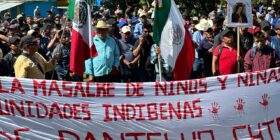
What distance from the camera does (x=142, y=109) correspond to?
816 centimetres

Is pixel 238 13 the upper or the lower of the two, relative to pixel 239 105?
upper

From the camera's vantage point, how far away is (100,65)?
432 inches

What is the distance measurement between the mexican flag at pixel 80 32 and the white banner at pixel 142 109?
1443 mm

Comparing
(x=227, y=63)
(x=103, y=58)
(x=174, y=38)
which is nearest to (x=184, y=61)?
(x=174, y=38)

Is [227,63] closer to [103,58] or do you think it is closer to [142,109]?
[103,58]

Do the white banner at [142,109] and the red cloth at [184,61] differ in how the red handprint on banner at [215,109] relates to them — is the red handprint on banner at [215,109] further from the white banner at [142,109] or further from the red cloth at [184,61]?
the red cloth at [184,61]

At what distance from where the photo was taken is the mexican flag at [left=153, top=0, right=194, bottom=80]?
9500 mm

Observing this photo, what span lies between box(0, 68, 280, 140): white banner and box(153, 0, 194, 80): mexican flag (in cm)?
123

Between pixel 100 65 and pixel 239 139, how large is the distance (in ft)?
11.0

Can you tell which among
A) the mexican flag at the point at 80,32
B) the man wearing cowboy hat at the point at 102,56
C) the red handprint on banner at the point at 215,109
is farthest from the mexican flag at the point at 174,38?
the man wearing cowboy hat at the point at 102,56

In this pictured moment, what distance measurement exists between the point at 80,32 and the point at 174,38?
1.27 metres

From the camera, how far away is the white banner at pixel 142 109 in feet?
25.9

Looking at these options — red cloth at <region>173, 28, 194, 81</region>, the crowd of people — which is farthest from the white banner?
red cloth at <region>173, 28, 194, 81</region>

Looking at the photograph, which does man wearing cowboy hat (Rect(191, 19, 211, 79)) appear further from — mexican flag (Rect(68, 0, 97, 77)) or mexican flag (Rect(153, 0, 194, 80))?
mexican flag (Rect(68, 0, 97, 77))
